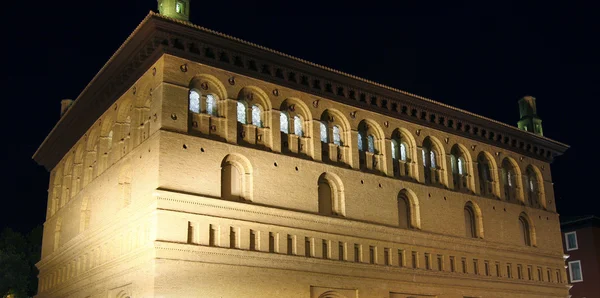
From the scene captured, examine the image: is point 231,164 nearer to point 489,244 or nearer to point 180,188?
point 180,188

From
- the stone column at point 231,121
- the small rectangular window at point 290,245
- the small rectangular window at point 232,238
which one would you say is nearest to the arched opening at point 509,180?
the small rectangular window at point 290,245

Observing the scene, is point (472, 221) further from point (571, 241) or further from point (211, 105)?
point (571, 241)

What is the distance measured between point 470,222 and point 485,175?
3.22 m

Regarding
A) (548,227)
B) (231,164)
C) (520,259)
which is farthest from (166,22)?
(548,227)

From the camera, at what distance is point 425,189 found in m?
36.3

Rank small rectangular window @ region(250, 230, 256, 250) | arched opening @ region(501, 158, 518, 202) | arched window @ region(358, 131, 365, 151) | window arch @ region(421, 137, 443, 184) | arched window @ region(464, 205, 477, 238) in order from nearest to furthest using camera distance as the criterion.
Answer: small rectangular window @ region(250, 230, 256, 250)
arched window @ region(358, 131, 365, 151)
window arch @ region(421, 137, 443, 184)
arched window @ region(464, 205, 477, 238)
arched opening @ region(501, 158, 518, 202)

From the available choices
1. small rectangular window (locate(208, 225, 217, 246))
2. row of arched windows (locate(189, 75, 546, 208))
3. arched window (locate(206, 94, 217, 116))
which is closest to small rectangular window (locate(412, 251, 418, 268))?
row of arched windows (locate(189, 75, 546, 208))

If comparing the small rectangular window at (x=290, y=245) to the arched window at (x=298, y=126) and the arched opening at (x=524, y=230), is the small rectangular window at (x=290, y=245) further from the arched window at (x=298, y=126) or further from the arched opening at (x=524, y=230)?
the arched opening at (x=524, y=230)

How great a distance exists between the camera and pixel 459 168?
3894 cm

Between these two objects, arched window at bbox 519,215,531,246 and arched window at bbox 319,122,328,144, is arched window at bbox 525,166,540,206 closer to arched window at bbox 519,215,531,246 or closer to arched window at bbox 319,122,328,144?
arched window at bbox 519,215,531,246

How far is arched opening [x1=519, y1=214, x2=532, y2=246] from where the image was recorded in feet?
134

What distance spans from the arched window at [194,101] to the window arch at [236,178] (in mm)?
2280

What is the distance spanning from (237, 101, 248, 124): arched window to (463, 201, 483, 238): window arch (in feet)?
44.8

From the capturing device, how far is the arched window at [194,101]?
96.7 ft
